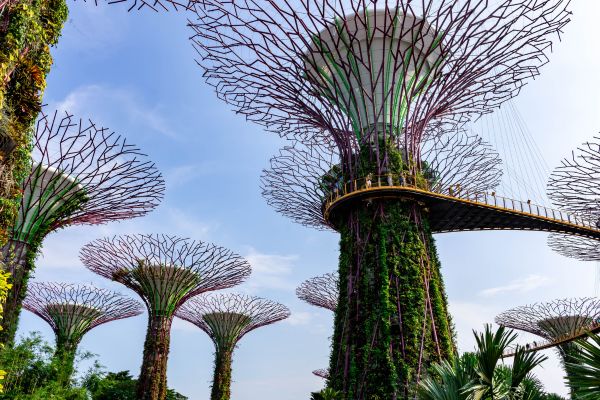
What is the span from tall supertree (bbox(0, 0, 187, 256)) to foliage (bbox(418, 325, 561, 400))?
255 inches

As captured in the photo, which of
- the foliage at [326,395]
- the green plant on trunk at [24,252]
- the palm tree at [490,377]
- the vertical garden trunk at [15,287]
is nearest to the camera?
the palm tree at [490,377]

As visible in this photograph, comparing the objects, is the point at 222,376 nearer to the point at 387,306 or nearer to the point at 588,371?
the point at 387,306

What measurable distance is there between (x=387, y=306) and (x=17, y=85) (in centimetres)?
1263

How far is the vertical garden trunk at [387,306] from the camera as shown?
51.2ft

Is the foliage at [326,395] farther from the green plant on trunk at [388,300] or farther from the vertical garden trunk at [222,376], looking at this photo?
the vertical garden trunk at [222,376]

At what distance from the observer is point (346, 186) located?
62.3 feet

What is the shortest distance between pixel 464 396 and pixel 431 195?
37.8 ft

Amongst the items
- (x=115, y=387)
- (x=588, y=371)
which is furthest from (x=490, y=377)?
(x=115, y=387)

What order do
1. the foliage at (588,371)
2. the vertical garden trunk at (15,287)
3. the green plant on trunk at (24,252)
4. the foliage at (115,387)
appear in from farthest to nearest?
the foliage at (115,387) < the green plant on trunk at (24,252) < the vertical garden trunk at (15,287) < the foliage at (588,371)

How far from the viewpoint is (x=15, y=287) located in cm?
1434

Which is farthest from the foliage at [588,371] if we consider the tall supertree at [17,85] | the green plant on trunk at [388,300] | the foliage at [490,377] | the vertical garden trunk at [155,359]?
the vertical garden trunk at [155,359]

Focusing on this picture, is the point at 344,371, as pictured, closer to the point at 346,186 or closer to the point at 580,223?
the point at 346,186

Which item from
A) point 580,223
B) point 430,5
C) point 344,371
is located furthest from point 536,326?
point 430,5

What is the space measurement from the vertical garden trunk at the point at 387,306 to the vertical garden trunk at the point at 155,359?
11.8 meters
